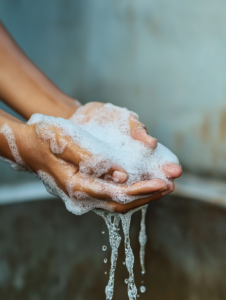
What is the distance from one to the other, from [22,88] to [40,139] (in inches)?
10.2

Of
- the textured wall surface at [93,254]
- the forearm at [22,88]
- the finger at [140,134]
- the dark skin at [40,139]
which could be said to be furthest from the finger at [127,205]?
the textured wall surface at [93,254]

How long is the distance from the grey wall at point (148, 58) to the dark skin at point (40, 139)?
254mm

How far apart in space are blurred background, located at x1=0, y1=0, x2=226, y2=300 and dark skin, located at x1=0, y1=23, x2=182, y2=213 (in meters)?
0.26

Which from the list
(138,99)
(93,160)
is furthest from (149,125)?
(93,160)

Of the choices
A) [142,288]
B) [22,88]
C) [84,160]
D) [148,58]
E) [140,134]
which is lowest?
[142,288]

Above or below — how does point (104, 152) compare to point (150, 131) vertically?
below

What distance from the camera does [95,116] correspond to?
69 centimetres

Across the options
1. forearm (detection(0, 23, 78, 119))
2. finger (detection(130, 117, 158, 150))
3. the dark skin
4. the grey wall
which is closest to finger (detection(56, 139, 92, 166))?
the dark skin

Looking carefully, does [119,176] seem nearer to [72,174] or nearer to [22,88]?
[72,174]

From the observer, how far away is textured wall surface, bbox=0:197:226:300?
37.7 inches

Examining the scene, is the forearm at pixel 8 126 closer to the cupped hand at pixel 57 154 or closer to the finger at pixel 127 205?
the cupped hand at pixel 57 154

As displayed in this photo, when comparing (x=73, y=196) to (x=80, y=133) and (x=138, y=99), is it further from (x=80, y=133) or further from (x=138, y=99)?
(x=138, y=99)

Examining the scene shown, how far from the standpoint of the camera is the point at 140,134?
599 millimetres

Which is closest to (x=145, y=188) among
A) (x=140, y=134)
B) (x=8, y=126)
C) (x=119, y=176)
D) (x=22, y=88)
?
(x=119, y=176)
